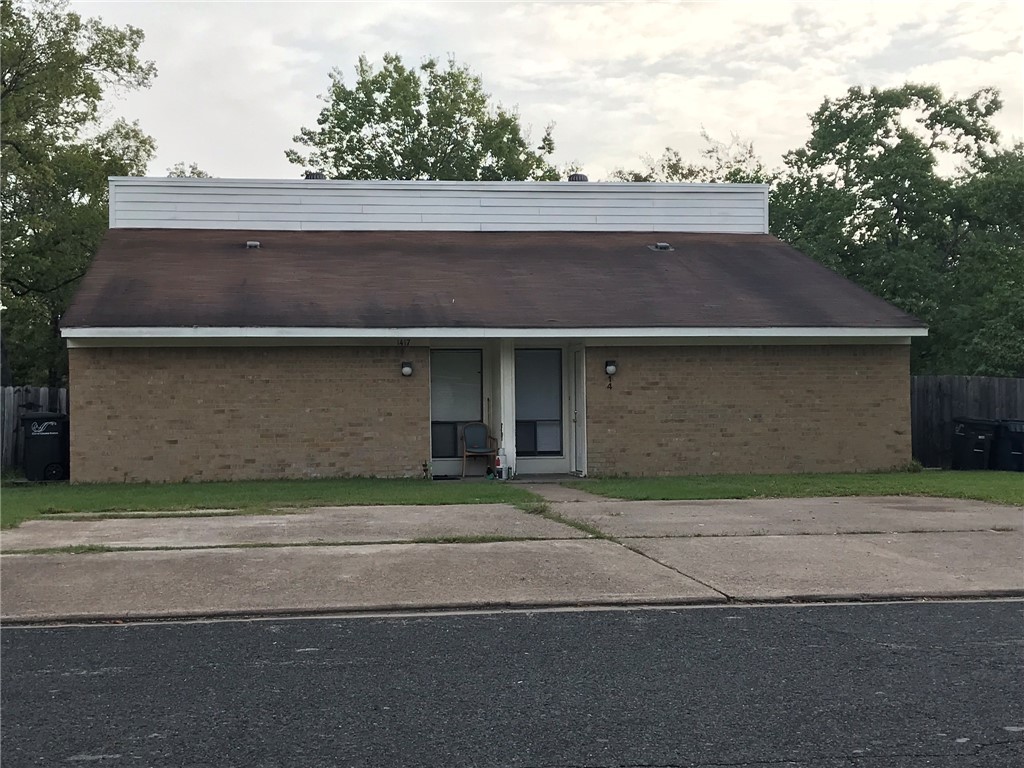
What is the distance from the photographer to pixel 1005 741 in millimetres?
4680

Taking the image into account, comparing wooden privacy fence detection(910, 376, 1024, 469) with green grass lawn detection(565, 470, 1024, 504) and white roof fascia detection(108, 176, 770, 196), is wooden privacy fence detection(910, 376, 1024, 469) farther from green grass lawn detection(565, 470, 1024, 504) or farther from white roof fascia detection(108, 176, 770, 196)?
white roof fascia detection(108, 176, 770, 196)

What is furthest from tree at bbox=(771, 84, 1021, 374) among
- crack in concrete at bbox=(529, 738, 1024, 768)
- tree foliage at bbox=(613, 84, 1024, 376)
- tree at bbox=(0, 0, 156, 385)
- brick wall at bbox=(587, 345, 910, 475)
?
crack in concrete at bbox=(529, 738, 1024, 768)

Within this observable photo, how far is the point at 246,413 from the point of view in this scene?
16141mm

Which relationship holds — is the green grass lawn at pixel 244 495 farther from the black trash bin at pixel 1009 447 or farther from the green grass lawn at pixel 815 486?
the black trash bin at pixel 1009 447

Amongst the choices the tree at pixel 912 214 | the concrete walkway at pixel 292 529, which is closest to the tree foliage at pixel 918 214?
the tree at pixel 912 214

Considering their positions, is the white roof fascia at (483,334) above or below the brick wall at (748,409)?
above

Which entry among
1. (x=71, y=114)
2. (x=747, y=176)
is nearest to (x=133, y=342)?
(x=71, y=114)

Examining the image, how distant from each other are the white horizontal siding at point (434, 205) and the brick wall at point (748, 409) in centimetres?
487

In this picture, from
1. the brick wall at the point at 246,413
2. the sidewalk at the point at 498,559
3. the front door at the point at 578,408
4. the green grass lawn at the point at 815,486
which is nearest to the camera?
the sidewalk at the point at 498,559

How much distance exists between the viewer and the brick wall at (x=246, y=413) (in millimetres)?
15836

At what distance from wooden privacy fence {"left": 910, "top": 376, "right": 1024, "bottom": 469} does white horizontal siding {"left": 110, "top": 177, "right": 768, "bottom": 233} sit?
4581 millimetres

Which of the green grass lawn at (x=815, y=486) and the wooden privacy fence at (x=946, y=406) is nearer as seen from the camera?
the green grass lawn at (x=815, y=486)

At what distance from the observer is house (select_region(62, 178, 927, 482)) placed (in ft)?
52.2

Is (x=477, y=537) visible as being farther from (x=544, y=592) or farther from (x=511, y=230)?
(x=511, y=230)
